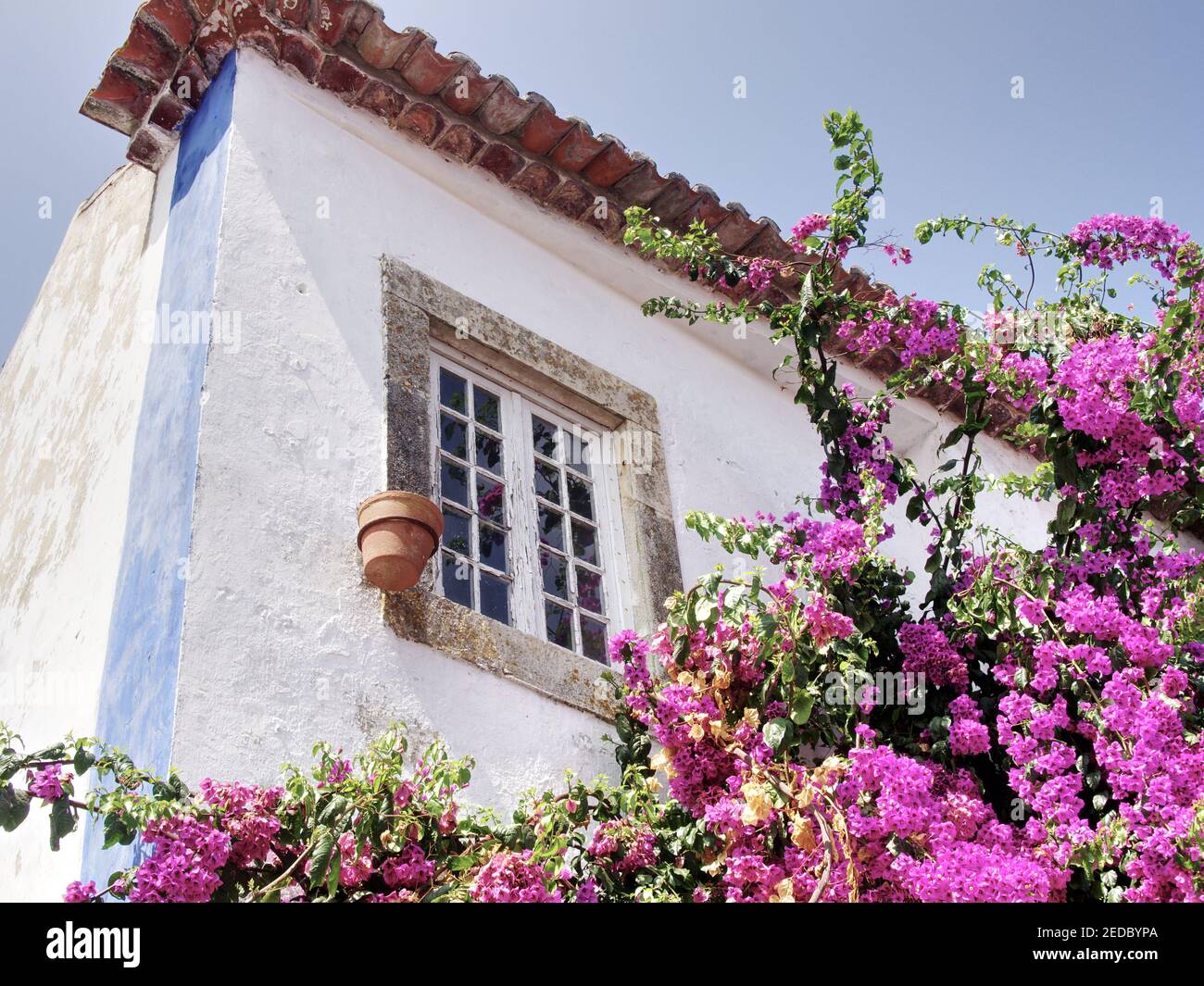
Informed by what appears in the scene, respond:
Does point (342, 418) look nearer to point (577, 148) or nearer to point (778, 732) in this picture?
point (778, 732)

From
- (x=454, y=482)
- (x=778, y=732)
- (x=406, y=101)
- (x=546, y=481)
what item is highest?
(x=406, y=101)

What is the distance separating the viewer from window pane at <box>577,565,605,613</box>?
5320 millimetres

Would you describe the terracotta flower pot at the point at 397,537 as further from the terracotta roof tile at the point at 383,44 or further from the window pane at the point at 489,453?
the terracotta roof tile at the point at 383,44

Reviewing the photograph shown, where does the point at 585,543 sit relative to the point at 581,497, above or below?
below

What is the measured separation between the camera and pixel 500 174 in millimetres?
6273

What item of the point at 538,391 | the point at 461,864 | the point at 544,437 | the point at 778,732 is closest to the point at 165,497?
the point at 461,864

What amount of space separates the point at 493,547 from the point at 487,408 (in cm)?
68

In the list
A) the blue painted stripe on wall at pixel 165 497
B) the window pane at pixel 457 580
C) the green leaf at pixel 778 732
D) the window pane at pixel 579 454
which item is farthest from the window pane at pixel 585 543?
the blue painted stripe on wall at pixel 165 497

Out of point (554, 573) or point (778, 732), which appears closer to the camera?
point (778, 732)

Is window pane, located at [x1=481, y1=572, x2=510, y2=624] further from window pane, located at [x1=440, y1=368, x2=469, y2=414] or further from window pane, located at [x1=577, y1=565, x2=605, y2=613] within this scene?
window pane, located at [x1=440, y1=368, x2=469, y2=414]

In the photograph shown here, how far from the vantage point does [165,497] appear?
4.50 metres
